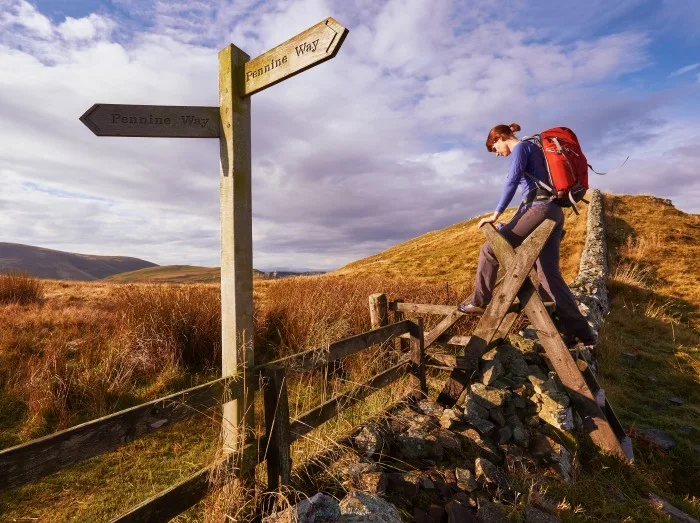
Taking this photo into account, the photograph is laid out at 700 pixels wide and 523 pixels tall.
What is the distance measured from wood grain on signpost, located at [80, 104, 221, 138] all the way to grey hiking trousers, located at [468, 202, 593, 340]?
3.29m

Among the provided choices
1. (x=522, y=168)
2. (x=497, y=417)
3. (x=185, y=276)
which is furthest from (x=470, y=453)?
(x=185, y=276)

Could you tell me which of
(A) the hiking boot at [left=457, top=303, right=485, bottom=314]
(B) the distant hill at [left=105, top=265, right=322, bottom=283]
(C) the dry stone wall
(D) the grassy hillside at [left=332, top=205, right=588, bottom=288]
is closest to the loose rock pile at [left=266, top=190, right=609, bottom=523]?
(A) the hiking boot at [left=457, top=303, right=485, bottom=314]

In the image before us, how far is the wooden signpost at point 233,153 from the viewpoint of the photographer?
277 centimetres

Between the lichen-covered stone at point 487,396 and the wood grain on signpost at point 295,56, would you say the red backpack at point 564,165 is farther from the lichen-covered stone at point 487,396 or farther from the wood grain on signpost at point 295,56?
the wood grain on signpost at point 295,56

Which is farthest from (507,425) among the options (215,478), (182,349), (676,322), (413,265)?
(413,265)

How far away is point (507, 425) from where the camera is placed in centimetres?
427

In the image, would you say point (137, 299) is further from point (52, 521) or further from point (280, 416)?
point (280, 416)

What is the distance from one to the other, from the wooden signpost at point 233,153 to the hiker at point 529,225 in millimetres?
2694

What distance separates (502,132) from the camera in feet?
14.9

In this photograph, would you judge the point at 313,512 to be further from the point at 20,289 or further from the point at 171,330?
the point at 20,289

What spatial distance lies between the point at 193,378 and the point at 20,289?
9.58m

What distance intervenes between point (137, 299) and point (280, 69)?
21.0ft

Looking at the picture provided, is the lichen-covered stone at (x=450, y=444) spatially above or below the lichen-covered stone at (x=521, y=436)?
above

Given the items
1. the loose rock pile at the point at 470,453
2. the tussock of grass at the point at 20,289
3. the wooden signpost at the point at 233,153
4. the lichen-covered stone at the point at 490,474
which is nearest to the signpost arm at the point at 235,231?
the wooden signpost at the point at 233,153
